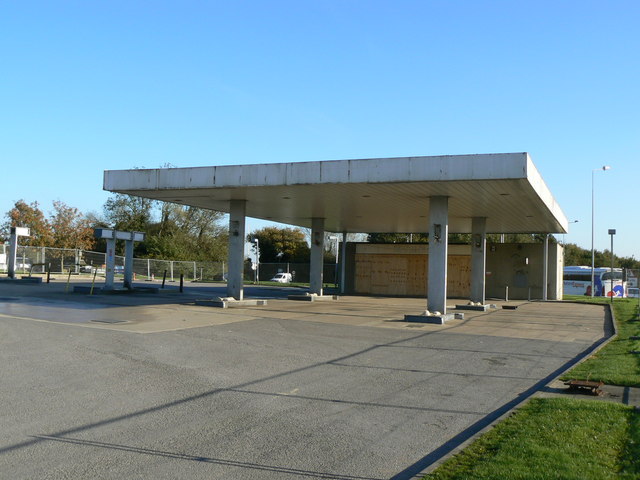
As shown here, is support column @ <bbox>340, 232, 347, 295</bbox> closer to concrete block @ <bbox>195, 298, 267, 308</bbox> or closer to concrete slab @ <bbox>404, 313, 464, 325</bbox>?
concrete block @ <bbox>195, 298, 267, 308</bbox>

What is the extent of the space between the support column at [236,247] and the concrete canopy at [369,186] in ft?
2.19

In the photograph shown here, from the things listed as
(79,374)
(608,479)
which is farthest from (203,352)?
(608,479)

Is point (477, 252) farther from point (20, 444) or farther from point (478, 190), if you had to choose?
point (20, 444)

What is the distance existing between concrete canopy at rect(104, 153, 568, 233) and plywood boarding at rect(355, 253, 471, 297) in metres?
9.96

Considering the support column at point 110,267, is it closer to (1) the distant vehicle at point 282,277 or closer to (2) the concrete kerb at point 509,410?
(2) the concrete kerb at point 509,410

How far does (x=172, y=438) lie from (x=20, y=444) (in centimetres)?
143

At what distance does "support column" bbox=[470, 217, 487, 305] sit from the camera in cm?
2747

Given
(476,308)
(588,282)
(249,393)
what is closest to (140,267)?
(476,308)

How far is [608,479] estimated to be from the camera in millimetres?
5004

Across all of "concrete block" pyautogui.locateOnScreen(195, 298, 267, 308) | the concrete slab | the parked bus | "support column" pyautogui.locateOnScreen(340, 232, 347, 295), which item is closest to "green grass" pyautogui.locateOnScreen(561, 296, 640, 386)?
the concrete slab

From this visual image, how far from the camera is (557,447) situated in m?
5.87

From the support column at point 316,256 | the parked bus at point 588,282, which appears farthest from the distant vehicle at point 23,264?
the parked bus at point 588,282

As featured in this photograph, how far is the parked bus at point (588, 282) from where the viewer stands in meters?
50.6

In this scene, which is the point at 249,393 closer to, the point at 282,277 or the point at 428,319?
the point at 428,319
